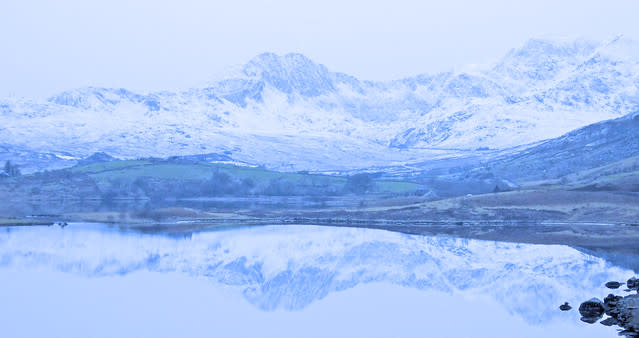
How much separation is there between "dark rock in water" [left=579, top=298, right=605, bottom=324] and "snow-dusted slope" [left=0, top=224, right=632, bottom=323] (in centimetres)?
150

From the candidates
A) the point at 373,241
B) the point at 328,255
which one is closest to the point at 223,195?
the point at 373,241

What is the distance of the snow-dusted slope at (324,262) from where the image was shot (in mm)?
47500

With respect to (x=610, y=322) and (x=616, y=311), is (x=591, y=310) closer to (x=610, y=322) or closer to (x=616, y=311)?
(x=616, y=311)

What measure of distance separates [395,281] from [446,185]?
9488 centimetres

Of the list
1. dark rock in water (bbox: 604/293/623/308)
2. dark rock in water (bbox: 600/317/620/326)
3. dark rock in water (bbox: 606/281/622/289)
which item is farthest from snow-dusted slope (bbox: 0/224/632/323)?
dark rock in water (bbox: 600/317/620/326)

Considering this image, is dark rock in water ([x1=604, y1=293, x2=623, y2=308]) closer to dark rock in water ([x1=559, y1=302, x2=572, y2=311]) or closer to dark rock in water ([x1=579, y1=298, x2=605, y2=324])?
dark rock in water ([x1=579, y1=298, x2=605, y2=324])

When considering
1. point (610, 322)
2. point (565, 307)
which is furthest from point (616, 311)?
point (565, 307)

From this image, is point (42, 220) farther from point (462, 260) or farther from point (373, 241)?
point (462, 260)

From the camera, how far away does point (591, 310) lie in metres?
38.5

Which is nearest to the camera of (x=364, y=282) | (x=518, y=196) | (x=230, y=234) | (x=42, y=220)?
(x=364, y=282)

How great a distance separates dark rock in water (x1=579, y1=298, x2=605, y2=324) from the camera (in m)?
37.6

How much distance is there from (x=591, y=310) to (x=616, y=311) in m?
1.25

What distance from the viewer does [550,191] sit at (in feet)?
334

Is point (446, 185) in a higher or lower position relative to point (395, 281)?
higher
